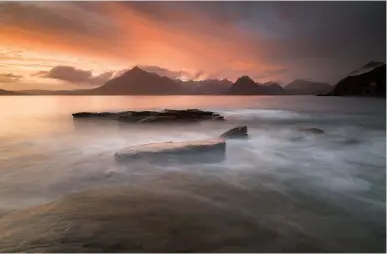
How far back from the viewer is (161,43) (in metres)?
1.80

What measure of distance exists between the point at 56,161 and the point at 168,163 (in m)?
0.60

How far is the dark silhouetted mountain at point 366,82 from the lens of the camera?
1841 mm

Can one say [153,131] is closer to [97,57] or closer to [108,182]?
[108,182]

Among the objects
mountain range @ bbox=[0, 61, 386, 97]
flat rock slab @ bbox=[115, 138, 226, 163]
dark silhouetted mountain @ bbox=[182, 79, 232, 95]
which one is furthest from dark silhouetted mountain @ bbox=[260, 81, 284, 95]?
flat rock slab @ bbox=[115, 138, 226, 163]

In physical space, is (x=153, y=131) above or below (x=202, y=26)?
below

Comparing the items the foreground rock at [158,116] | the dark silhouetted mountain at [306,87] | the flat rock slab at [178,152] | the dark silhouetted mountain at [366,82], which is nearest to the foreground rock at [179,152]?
the flat rock slab at [178,152]

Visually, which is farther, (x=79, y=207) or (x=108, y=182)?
(x=108, y=182)

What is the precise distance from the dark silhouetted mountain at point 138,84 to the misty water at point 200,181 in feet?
0.20

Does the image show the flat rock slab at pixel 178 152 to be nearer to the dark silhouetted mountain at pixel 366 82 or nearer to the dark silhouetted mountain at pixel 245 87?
the dark silhouetted mountain at pixel 245 87

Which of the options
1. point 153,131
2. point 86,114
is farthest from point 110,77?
point 153,131

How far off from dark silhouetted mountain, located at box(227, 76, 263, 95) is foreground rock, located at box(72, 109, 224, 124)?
18 centimetres

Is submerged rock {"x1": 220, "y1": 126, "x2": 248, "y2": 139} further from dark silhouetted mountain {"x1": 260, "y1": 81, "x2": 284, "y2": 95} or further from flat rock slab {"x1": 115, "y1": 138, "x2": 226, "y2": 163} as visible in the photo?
dark silhouetted mountain {"x1": 260, "y1": 81, "x2": 284, "y2": 95}

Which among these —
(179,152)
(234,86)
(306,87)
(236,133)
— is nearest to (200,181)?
(179,152)

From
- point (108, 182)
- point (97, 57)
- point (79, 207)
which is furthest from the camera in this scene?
point (97, 57)
